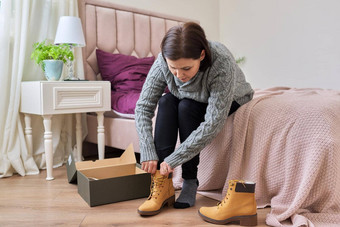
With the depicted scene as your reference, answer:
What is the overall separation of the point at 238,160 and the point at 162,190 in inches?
14.2

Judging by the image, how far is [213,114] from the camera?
1.44 metres

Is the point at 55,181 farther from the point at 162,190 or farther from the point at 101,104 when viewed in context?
the point at 162,190

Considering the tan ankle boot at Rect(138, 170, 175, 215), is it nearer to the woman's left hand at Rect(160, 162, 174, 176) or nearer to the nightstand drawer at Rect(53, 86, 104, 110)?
the woman's left hand at Rect(160, 162, 174, 176)

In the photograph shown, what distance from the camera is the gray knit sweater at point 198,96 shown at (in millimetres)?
1436

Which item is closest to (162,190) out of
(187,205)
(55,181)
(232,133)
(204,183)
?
(187,205)

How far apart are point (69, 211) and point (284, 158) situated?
36.3 inches

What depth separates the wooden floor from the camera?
54.6 inches

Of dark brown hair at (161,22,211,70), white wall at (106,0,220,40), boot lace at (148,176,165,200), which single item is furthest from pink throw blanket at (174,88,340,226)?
white wall at (106,0,220,40)

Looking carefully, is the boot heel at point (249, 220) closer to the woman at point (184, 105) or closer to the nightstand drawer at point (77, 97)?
the woman at point (184, 105)

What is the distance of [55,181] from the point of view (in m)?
2.05

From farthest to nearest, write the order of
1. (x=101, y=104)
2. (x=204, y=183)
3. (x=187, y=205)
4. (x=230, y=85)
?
1. (x=101, y=104)
2. (x=204, y=183)
3. (x=187, y=205)
4. (x=230, y=85)

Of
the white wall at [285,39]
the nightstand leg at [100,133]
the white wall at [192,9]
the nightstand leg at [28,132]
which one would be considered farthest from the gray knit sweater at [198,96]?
the white wall at [285,39]

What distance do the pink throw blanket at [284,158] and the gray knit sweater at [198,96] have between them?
0.19m

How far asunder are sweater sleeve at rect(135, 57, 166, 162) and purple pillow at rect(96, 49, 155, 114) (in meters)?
0.84
